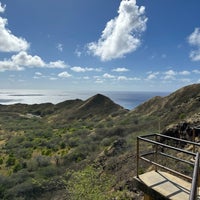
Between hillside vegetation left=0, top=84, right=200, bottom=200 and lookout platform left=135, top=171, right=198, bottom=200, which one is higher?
lookout platform left=135, top=171, right=198, bottom=200

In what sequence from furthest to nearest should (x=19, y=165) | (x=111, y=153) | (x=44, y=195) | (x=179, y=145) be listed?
(x=19, y=165), (x=111, y=153), (x=44, y=195), (x=179, y=145)

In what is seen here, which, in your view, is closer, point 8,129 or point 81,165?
point 81,165

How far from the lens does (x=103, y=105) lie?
226 feet

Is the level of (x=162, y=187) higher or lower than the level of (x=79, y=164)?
higher

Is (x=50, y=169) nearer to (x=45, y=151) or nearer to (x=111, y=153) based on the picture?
(x=111, y=153)

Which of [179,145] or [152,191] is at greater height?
[152,191]

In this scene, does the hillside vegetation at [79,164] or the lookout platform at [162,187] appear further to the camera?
the hillside vegetation at [79,164]

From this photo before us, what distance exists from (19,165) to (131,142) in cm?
1069

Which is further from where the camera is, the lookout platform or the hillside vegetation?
the hillside vegetation

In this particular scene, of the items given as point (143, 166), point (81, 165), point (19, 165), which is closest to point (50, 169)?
point (81, 165)

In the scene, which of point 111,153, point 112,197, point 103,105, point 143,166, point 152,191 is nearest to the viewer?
point 152,191

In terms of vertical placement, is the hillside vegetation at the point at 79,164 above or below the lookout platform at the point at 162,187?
below

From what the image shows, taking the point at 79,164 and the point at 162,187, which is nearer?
the point at 162,187

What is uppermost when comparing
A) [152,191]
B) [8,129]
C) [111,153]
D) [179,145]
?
[152,191]
